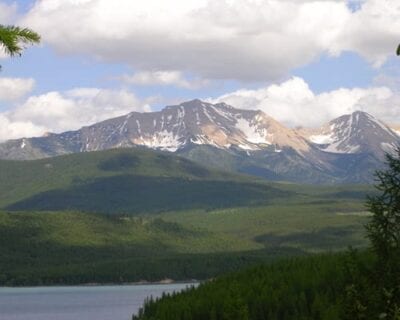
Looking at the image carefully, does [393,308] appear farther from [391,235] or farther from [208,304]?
[208,304]

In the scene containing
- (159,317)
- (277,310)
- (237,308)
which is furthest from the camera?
(159,317)

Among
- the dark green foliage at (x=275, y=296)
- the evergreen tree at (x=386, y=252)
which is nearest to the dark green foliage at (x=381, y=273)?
the evergreen tree at (x=386, y=252)

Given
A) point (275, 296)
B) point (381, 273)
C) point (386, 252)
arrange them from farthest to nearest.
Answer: point (275, 296) < point (386, 252) < point (381, 273)

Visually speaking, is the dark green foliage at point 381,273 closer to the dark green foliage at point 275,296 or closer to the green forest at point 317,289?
the green forest at point 317,289

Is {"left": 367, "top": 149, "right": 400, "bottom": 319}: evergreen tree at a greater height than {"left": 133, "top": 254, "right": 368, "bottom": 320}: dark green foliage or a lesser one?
greater

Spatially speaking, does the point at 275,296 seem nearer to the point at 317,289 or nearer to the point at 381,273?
the point at 317,289

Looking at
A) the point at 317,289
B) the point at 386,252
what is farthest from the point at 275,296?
the point at 386,252

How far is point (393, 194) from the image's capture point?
30.8m

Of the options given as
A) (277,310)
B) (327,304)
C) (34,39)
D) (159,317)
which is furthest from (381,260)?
(159,317)

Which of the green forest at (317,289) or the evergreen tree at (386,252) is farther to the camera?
the green forest at (317,289)

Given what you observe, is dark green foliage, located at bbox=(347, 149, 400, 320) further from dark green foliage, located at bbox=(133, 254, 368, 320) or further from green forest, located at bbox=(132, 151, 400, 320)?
dark green foliage, located at bbox=(133, 254, 368, 320)

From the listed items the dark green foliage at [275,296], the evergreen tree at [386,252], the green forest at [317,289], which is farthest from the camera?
the dark green foliage at [275,296]

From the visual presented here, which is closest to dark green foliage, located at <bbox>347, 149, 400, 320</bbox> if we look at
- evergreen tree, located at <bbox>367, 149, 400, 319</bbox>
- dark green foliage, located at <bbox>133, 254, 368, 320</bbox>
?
evergreen tree, located at <bbox>367, 149, 400, 319</bbox>

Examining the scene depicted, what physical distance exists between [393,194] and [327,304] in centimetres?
9517
